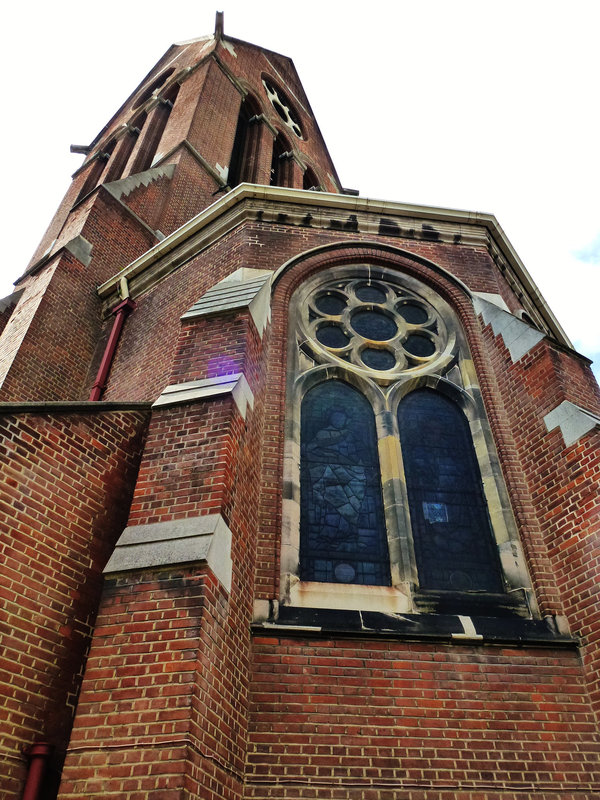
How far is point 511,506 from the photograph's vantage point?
19.8 feet

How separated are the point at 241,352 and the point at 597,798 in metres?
4.63

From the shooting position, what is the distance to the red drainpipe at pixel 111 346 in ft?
28.1

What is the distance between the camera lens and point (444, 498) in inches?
244

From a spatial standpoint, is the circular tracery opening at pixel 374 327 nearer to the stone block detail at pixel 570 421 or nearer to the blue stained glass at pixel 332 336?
the blue stained glass at pixel 332 336

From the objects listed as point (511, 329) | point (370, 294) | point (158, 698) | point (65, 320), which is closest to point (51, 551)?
point (158, 698)

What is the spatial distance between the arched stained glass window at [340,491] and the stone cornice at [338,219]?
287 cm

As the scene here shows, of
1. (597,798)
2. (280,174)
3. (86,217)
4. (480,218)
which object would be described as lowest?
(597,798)

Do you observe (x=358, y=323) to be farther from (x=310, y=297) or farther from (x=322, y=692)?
(x=322, y=692)

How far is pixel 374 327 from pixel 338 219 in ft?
6.22

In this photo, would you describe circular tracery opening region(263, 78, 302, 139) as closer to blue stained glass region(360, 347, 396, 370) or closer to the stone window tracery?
the stone window tracery

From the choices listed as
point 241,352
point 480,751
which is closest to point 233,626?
point 480,751

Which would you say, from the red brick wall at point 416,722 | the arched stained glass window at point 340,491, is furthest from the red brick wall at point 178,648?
the arched stained glass window at point 340,491

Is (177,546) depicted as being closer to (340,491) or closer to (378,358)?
(340,491)

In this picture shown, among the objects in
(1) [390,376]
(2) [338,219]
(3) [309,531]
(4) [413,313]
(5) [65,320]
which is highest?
(2) [338,219]
